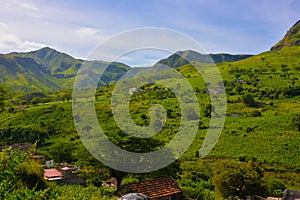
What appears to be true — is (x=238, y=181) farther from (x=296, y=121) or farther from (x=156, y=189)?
(x=296, y=121)

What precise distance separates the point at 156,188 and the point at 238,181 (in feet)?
37.5

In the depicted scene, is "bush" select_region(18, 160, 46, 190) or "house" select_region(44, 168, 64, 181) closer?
"bush" select_region(18, 160, 46, 190)

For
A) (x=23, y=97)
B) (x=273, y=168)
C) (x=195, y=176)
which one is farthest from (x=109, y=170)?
(x=23, y=97)

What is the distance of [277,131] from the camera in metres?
64.9

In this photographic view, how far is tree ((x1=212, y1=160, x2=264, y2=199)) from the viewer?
27.7m

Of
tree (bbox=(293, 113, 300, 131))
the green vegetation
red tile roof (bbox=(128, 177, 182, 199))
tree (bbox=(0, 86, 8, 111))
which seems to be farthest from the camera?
tree (bbox=(293, 113, 300, 131))

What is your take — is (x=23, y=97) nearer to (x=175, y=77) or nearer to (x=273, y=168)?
(x=175, y=77)

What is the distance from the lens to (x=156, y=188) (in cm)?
1967

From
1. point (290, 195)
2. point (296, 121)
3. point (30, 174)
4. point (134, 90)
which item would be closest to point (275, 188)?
point (290, 195)

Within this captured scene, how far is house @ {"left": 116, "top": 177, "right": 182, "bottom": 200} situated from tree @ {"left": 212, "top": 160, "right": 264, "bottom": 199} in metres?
9.26

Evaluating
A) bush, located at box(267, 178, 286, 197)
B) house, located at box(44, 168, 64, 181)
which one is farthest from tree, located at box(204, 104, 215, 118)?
house, located at box(44, 168, 64, 181)

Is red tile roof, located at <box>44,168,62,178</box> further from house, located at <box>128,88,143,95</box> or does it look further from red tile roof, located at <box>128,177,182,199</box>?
house, located at <box>128,88,143,95</box>

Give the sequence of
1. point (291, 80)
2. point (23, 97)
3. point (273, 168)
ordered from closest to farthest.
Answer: point (273, 168) → point (291, 80) → point (23, 97)

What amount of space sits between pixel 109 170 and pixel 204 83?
299 ft
